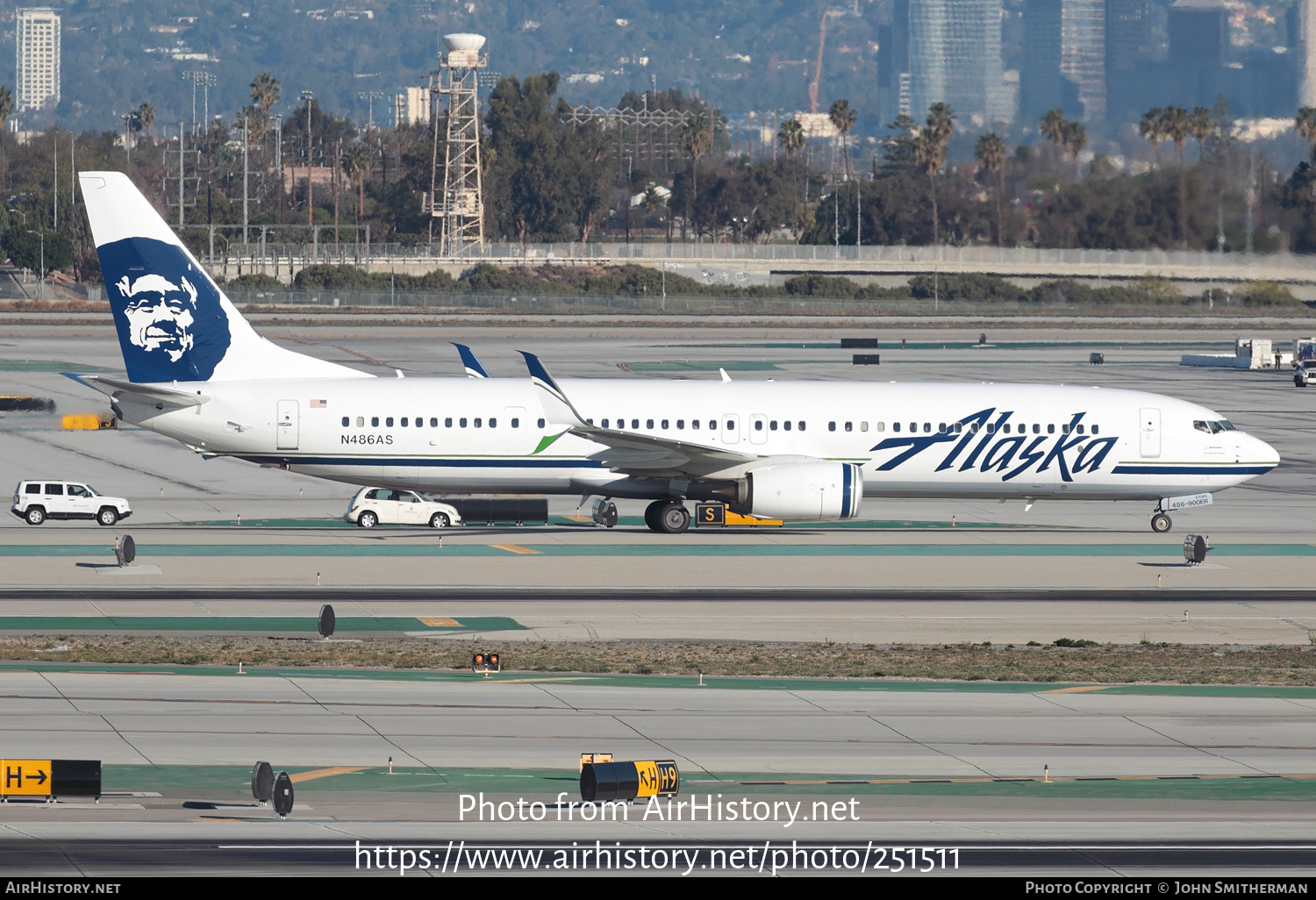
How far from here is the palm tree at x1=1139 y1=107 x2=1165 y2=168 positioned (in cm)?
15588

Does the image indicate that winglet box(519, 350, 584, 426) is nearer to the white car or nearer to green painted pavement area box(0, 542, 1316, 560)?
green painted pavement area box(0, 542, 1316, 560)

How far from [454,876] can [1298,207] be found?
105815 mm

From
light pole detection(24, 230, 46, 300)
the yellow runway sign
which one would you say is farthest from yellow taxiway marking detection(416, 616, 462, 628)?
light pole detection(24, 230, 46, 300)

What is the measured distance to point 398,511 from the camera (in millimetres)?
47000

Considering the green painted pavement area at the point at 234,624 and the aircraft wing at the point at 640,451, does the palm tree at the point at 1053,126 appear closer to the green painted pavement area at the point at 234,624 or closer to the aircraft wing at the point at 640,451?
the aircraft wing at the point at 640,451

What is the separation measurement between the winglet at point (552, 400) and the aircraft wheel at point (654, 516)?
137 inches

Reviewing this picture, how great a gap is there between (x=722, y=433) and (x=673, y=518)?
275 centimetres

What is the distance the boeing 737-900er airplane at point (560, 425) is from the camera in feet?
146

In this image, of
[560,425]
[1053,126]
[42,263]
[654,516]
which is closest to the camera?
[560,425]

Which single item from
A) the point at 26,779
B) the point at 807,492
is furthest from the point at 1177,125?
the point at 26,779

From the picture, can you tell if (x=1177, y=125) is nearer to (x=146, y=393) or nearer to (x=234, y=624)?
(x=146, y=393)

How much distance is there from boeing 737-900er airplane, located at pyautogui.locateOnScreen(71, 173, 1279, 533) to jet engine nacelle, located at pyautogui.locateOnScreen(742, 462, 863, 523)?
7 centimetres

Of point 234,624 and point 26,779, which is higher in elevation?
point 26,779

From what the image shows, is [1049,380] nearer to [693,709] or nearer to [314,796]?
[693,709]
